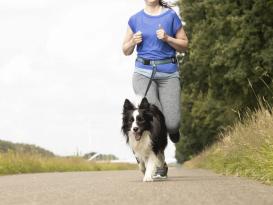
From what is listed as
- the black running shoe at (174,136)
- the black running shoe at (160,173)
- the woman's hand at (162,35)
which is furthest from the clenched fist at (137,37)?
the black running shoe at (160,173)

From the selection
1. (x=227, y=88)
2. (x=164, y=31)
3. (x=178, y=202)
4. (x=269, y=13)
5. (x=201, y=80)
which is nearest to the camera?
(x=178, y=202)

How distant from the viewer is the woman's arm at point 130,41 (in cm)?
1046

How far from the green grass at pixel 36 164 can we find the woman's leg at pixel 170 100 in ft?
24.2

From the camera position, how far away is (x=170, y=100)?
1078 cm

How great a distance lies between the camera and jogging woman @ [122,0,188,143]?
34.6ft

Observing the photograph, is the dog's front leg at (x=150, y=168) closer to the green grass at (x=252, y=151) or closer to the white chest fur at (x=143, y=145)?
the white chest fur at (x=143, y=145)

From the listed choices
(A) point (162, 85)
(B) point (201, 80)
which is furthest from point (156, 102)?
(B) point (201, 80)

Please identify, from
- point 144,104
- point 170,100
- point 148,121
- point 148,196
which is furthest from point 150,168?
point 148,196

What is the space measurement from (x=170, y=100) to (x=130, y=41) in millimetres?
1042

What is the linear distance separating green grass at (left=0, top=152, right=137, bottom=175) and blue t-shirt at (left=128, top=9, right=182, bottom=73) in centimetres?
767

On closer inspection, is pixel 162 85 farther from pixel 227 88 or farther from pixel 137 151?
pixel 227 88

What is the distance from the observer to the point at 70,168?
23094mm

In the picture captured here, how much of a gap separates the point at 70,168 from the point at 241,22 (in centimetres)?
959

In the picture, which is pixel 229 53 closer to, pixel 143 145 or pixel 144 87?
pixel 144 87
